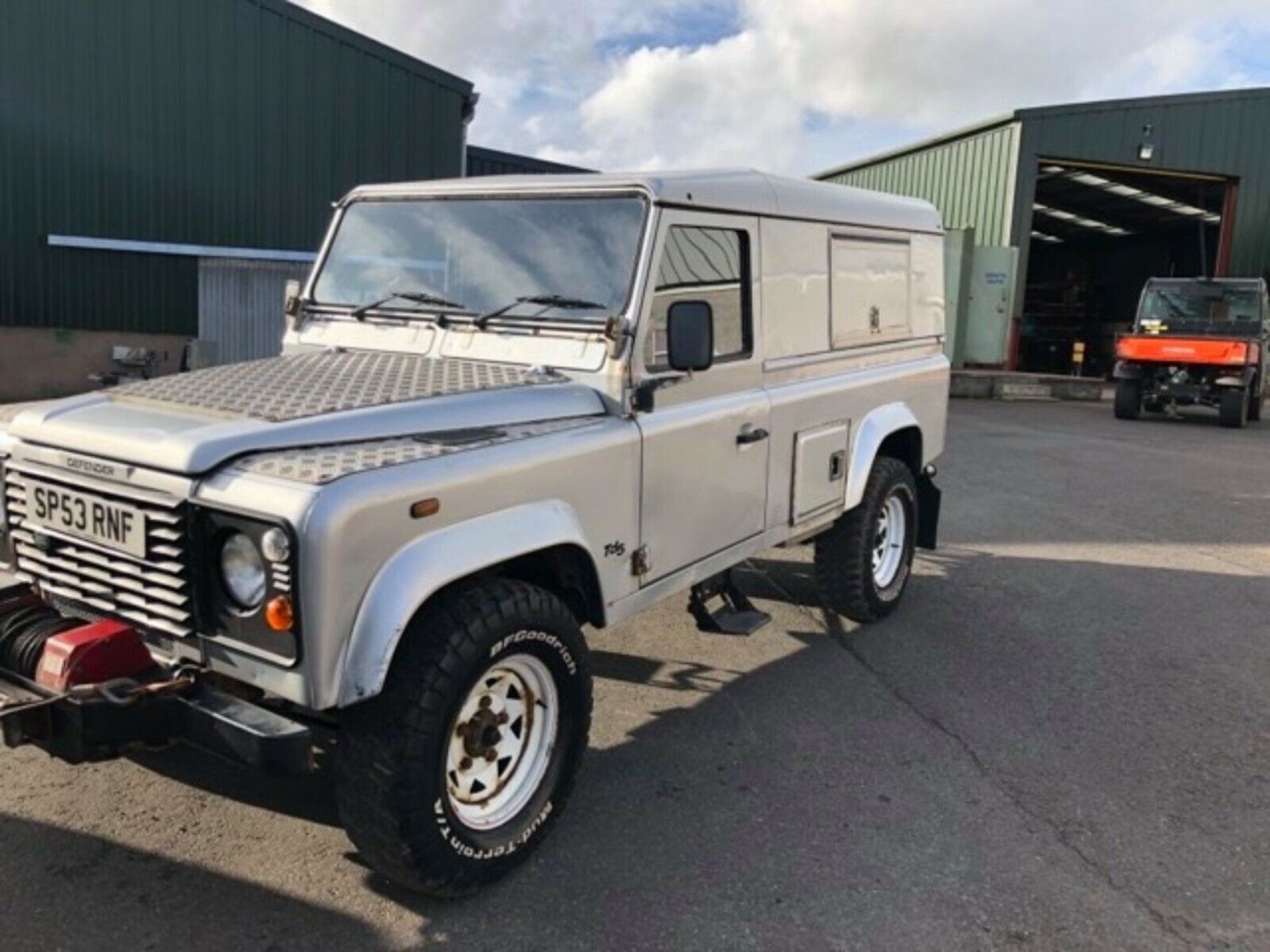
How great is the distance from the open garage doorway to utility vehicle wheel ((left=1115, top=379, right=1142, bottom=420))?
779 cm

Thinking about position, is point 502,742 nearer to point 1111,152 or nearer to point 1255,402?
point 1255,402

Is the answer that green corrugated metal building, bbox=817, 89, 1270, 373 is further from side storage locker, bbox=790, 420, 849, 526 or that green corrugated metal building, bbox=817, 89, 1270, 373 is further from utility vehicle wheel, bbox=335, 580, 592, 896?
utility vehicle wheel, bbox=335, 580, 592, 896

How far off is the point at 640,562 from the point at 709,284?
1170 millimetres

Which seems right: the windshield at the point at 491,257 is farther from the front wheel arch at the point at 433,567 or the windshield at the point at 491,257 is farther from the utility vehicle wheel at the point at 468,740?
the utility vehicle wheel at the point at 468,740

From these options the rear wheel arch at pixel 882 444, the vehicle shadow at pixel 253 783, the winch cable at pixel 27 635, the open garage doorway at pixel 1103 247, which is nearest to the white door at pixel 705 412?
the rear wheel arch at pixel 882 444

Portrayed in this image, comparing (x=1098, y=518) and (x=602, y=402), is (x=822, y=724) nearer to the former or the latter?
(x=602, y=402)

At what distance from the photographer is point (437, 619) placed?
9.60 feet

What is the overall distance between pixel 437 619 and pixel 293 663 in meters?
0.44

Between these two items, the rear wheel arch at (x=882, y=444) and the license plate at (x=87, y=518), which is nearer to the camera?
the license plate at (x=87, y=518)

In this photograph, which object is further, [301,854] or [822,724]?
[822,724]

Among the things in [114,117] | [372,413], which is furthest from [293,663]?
[114,117]

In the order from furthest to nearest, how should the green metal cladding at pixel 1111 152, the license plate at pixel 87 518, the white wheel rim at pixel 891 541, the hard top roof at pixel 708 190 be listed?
the green metal cladding at pixel 1111 152 → the white wheel rim at pixel 891 541 → the hard top roof at pixel 708 190 → the license plate at pixel 87 518

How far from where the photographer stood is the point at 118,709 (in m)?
2.63

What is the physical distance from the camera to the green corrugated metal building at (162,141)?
44.3ft
